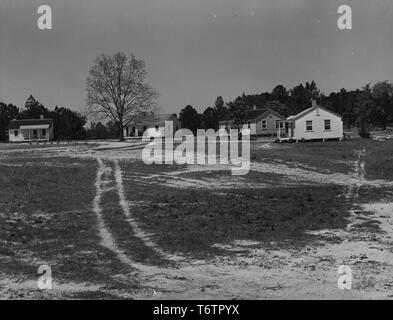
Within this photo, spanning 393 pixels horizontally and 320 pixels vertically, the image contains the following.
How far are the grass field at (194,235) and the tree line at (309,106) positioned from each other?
44.8m

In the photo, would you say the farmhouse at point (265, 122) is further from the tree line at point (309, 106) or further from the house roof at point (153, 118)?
the house roof at point (153, 118)

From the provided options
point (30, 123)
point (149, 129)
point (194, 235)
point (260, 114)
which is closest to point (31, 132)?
point (30, 123)

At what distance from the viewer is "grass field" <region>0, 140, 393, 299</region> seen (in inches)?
327

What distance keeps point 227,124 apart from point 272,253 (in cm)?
7685

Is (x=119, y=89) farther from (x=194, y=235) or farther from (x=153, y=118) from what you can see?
(x=194, y=235)

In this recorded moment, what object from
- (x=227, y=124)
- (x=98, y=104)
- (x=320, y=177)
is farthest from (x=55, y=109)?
(x=320, y=177)

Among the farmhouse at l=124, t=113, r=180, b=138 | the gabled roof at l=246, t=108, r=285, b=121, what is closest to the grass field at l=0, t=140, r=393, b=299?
the gabled roof at l=246, t=108, r=285, b=121

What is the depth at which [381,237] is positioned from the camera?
1184cm

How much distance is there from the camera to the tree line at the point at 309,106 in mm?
68569

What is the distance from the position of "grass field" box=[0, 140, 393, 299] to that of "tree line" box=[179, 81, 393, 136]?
44.8 metres

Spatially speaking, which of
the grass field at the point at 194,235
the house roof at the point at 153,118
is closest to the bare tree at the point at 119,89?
the house roof at the point at 153,118

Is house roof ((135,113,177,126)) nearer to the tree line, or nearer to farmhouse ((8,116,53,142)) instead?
the tree line

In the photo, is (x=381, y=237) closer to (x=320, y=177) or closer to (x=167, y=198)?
(x=167, y=198)

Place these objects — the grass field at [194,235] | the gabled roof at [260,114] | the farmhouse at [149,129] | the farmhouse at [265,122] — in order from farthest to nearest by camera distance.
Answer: the farmhouse at [149,129], the gabled roof at [260,114], the farmhouse at [265,122], the grass field at [194,235]
